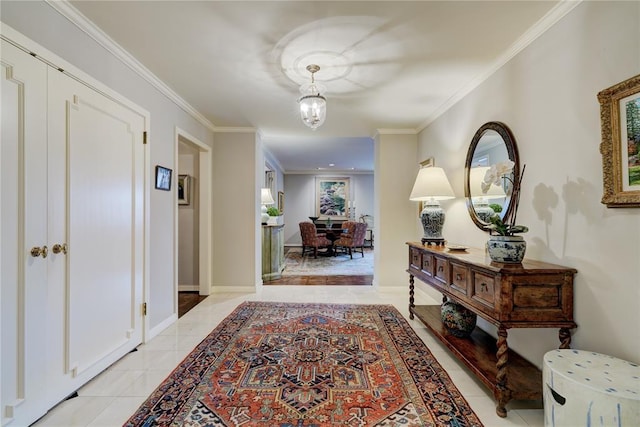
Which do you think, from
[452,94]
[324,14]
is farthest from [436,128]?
[324,14]

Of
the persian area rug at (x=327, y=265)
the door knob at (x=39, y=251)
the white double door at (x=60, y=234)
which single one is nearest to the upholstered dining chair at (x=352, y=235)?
the persian area rug at (x=327, y=265)

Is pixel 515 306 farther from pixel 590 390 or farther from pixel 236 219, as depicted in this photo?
pixel 236 219

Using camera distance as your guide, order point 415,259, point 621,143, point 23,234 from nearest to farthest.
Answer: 1. point 621,143
2. point 23,234
3. point 415,259

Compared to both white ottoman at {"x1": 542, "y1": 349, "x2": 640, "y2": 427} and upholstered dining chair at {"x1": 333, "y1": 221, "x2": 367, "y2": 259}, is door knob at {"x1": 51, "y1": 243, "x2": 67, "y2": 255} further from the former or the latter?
upholstered dining chair at {"x1": 333, "y1": 221, "x2": 367, "y2": 259}

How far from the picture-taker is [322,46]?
2.04m

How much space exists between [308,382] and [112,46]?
2.75m

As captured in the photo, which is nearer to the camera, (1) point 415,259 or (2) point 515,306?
(2) point 515,306

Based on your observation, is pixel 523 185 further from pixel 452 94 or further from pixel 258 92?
pixel 258 92

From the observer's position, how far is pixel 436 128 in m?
3.48

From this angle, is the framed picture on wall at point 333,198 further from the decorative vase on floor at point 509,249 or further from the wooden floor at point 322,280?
the decorative vase on floor at point 509,249

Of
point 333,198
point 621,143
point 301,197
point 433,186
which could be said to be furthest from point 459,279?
point 301,197

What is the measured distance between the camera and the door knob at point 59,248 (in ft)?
5.26

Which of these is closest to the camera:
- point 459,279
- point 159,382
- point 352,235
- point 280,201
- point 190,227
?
point 159,382

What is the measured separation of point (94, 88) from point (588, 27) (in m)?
3.00
